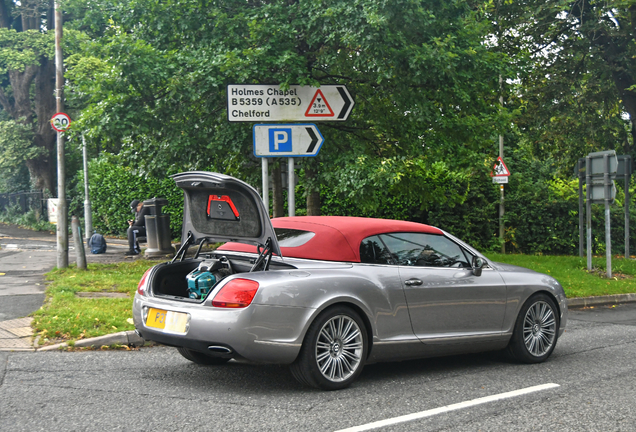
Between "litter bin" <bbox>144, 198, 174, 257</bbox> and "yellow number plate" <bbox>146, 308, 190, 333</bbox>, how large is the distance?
10.5 metres

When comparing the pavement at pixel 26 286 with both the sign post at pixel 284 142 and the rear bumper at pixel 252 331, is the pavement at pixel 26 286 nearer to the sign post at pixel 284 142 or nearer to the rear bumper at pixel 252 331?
the rear bumper at pixel 252 331

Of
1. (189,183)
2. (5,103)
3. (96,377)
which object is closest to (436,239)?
(189,183)

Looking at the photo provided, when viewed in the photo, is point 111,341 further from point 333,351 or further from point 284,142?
point 284,142

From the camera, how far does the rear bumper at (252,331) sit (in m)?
5.09

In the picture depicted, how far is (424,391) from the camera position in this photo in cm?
555

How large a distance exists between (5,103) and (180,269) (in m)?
33.5

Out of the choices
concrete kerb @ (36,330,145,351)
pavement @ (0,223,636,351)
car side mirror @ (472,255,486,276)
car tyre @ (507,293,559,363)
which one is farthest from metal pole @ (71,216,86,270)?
car tyre @ (507,293,559,363)

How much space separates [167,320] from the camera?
217 inches

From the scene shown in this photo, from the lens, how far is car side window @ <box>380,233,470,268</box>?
6094 millimetres

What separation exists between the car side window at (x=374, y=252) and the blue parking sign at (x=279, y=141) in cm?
365

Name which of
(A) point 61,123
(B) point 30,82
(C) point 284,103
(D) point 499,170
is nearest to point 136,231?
(A) point 61,123

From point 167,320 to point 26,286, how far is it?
6994mm

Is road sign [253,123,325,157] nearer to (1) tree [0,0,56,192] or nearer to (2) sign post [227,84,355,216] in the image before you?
(2) sign post [227,84,355,216]

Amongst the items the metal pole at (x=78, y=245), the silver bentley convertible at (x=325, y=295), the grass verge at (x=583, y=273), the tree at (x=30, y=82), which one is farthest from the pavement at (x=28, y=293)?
the tree at (x=30, y=82)
